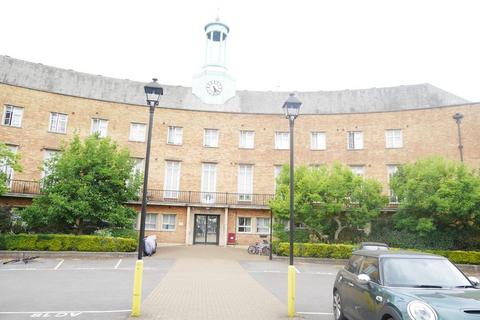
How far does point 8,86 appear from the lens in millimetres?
25844

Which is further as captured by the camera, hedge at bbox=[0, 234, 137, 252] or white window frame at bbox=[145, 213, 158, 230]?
white window frame at bbox=[145, 213, 158, 230]

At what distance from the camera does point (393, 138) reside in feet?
92.1

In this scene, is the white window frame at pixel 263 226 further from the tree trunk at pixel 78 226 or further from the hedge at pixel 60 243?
the tree trunk at pixel 78 226

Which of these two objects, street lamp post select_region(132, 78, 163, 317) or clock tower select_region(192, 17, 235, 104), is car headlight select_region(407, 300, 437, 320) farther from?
clock tower select_region(192, 17, 235, 104)

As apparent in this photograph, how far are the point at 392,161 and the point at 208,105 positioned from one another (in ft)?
50.8

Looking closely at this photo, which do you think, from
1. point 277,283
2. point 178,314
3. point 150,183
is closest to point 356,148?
point 150,183

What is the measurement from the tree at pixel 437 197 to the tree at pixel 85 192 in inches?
619

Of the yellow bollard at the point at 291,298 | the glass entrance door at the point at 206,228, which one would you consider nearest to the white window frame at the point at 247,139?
the glass entrance door at the point at 206,228

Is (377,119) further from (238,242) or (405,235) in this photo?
(238,242)

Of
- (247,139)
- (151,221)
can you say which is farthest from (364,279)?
(247,139)

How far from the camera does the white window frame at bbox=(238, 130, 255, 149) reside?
29484 mm

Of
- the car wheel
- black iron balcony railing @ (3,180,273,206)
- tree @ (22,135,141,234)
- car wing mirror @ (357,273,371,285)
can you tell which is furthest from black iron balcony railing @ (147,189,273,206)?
car wing mirror @ (357,273,371,285)

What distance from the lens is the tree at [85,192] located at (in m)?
19.8

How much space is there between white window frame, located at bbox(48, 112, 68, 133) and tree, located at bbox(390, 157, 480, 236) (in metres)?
23.4
